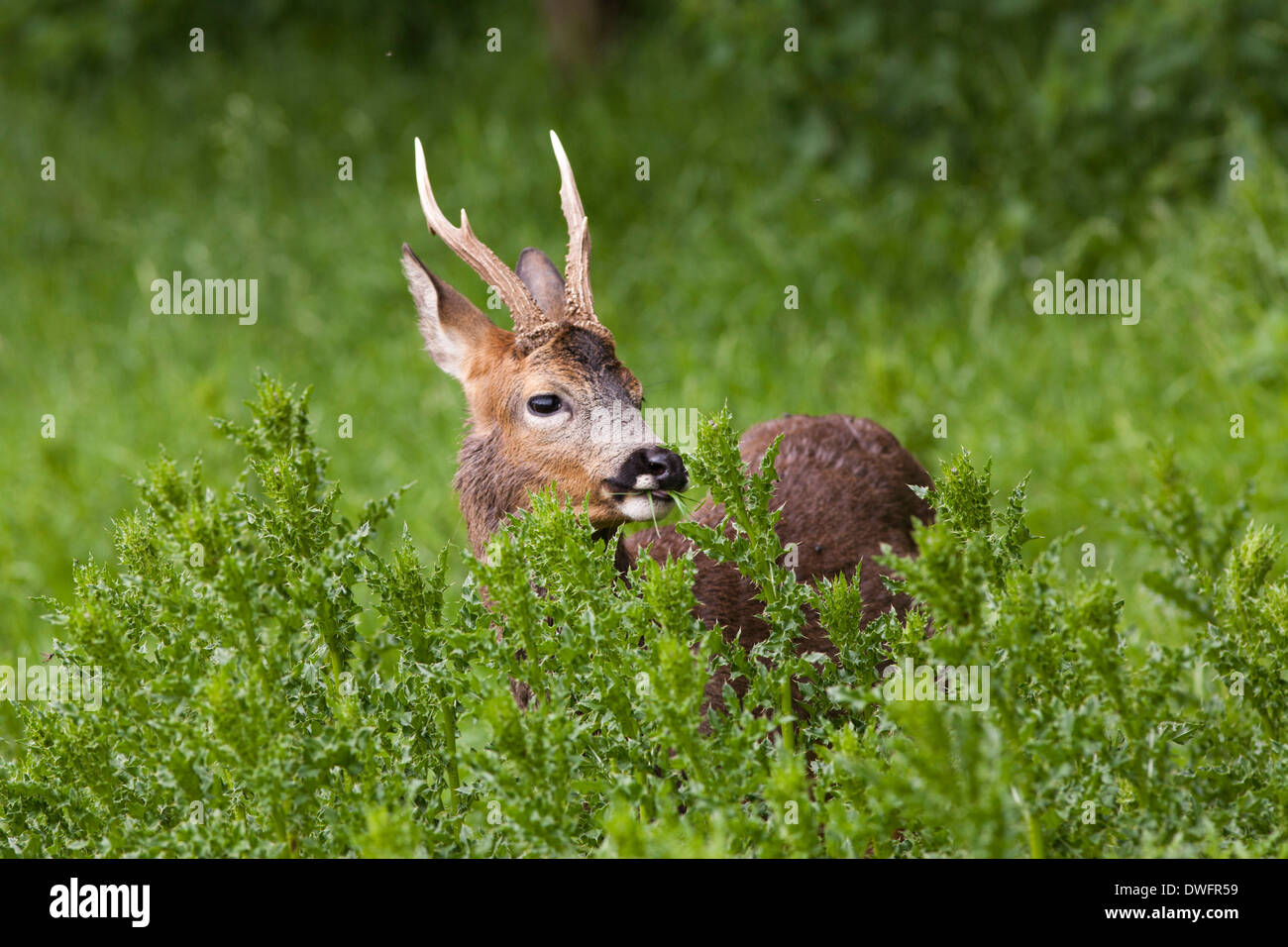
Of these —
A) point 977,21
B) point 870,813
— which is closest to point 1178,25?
point 977,21

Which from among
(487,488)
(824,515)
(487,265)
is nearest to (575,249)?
(487,265)

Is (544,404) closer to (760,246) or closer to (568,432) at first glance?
(568,432)

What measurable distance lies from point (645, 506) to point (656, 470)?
8cm

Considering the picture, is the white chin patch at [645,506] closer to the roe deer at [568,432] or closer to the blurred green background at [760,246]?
the roe deer at [568,432]

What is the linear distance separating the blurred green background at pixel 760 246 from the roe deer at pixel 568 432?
1.64 m

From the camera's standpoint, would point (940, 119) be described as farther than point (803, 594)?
Yes

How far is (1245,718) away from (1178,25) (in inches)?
206

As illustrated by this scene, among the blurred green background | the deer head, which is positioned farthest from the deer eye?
the blurred green background

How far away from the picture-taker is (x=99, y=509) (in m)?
6.89

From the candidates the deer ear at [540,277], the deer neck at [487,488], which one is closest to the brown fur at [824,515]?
the deer neck at [487,488]

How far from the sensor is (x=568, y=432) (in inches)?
139
